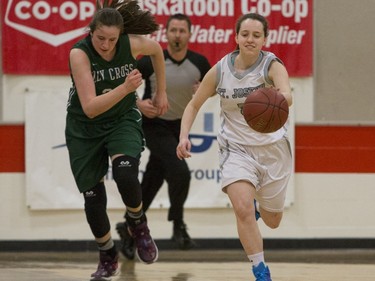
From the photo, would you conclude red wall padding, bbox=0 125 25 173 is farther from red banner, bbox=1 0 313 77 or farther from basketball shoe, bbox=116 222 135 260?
basketball shoe, bbox=116 222 135 260

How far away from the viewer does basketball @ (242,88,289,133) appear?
6219 millimetres

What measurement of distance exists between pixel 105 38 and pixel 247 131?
3.56ft

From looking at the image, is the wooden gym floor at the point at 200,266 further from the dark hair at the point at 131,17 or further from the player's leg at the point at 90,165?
the dark hair at the point at 131,17

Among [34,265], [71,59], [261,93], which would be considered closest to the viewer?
[261,93]

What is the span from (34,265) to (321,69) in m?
3.54

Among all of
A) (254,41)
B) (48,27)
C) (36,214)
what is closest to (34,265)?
(36,214)

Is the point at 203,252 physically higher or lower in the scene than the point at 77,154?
lower

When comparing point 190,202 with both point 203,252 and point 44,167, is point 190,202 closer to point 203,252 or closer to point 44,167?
point 203,252

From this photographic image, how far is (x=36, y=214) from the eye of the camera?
10.3 m

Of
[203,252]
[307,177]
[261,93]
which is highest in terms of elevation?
[261,93]

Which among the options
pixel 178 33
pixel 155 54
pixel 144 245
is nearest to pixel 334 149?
pixel 178 33

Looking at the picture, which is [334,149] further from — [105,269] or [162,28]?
[105,269]

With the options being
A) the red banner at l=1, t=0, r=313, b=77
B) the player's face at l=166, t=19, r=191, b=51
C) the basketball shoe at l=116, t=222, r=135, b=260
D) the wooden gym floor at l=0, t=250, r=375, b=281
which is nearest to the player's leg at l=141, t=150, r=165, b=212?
the basketball shoe at l=116, t=222, r=135, b=260

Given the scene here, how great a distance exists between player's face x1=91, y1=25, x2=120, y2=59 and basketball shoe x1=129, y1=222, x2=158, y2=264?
128 centimetres
